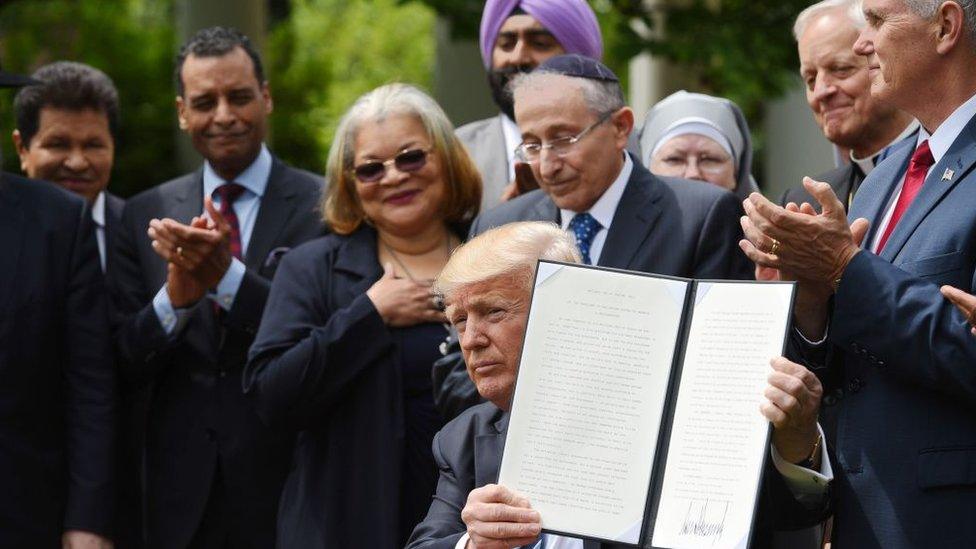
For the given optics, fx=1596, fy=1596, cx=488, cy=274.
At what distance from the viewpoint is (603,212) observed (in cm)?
511

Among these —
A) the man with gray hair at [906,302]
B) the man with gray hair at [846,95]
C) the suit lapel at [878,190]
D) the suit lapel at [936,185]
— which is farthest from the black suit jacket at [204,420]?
the suit lapel at [936,185]

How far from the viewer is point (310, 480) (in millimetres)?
5387

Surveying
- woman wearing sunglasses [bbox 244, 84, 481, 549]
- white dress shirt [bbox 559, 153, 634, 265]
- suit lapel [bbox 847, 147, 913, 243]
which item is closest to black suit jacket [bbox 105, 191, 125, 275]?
woman wearing sunglasses [bbox 244, 84, 481, 549]

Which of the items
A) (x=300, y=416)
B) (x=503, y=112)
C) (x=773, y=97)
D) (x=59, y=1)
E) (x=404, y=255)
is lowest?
(x=300, y=416)

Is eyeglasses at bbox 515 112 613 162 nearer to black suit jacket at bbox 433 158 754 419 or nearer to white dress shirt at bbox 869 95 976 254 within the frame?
black suit jacket at bbox 433 158 754 419

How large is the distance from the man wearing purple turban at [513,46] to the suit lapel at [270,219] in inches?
30.0

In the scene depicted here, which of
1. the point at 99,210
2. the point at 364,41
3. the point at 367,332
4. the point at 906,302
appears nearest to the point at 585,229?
the point at 367,332

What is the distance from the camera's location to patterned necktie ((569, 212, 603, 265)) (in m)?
5.10

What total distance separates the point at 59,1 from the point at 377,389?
13451 mm

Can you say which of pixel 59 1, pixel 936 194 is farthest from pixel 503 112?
pixel 59 1

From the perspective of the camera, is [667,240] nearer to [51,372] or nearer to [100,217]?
[51,372]

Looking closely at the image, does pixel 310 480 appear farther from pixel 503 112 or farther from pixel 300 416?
pixel 503 112

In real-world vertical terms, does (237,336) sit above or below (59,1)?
below

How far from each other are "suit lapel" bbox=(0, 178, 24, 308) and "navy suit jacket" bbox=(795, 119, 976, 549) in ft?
9.56
